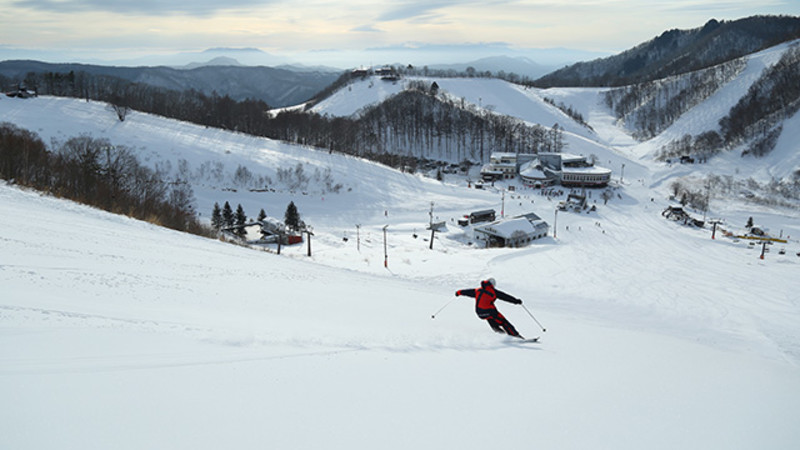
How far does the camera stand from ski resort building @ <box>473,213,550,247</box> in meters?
35.8

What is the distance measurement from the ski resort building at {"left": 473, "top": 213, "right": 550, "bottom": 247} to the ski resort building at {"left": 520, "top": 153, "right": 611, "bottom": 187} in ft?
91.3

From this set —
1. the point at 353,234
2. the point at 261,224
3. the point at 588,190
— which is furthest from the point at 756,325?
the point at 588,190

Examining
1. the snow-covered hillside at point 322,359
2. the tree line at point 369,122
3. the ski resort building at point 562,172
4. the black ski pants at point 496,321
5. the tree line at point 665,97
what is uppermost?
the tree line at point 665,97

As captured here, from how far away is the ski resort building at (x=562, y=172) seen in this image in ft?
205

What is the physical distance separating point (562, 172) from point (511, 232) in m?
33.5

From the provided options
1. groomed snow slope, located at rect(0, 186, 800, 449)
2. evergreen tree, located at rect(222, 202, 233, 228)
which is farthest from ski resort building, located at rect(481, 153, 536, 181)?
groomed snow slope, located at rect(0, 186, 800, 449)

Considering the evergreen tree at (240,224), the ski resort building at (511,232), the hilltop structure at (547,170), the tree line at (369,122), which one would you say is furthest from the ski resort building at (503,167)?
the evergreen tree at (240,224)

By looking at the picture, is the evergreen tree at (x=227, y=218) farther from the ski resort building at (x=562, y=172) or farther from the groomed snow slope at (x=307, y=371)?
the ski resort building at (x=562, y=172)

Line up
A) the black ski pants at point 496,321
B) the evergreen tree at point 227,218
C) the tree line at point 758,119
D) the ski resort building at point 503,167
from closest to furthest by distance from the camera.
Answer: the black ski pants at point 496,321 → the evergreen tree at point 227,218 → the ski resort building at point 503,167 → the tree line at point 758,119

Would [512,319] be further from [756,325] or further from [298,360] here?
[756,325]

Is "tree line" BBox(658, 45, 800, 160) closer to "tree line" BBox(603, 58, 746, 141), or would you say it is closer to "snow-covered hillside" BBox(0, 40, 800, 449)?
"tree line" BBox(603, 58, 746, 141)

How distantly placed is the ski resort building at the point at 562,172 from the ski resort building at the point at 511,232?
27817 millimetres

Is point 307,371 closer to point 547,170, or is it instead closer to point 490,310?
point 490,310

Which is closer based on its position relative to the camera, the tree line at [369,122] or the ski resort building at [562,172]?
the ski resort building at [562,172]
